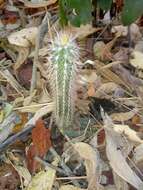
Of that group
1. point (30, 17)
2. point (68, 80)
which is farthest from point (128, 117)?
point (30, 17)

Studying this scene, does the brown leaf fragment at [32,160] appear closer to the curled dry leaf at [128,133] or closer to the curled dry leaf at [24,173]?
the curled dry leaf at [24,173]

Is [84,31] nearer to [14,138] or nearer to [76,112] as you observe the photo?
[76,112]

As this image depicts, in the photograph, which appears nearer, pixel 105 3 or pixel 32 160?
pixel 32 160

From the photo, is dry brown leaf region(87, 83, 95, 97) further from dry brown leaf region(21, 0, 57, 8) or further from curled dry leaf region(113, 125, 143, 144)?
dry brown leaf region(21, 0, 57, 8)

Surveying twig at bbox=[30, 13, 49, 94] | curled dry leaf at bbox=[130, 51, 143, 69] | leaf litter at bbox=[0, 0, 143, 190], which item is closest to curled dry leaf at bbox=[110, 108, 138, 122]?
leaf litter at bbox=[0, 0, 143, 190]

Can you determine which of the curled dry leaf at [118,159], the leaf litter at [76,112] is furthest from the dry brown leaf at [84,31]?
the curled dry leaf at [118,159]

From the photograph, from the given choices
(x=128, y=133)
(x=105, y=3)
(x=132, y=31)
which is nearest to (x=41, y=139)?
(x=128, y=133)
